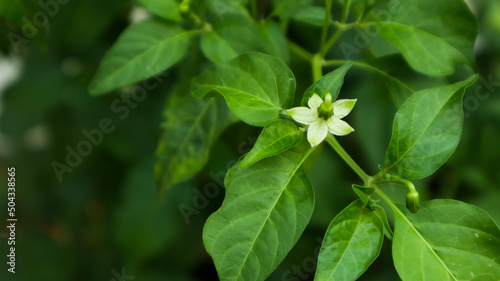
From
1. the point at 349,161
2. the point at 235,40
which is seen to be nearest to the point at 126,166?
the point at 235,40

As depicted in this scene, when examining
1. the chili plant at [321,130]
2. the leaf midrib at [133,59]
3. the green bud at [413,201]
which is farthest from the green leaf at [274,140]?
the leaf midrib at [133,59]

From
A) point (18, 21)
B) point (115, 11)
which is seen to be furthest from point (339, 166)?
point (18, 21)

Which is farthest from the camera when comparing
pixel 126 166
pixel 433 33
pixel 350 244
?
pixel 126 166

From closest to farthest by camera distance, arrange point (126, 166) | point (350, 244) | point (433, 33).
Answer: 1. point (350, 244)
2. point (433, 33)
3. point (126, 166)

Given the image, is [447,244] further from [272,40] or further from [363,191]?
[272,40]

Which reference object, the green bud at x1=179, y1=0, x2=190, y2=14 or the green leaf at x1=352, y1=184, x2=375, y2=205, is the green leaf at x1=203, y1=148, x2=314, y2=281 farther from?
the green bud at x1=179, y1=0, x2=190, y2=14

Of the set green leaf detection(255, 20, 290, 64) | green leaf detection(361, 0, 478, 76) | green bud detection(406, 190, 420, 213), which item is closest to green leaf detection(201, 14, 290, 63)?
green leaf detection(255, 20, 290, 64)

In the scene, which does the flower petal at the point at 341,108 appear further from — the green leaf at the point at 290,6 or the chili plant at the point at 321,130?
the green leaf at the point at 290,6

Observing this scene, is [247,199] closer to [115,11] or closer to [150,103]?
[115,11]
